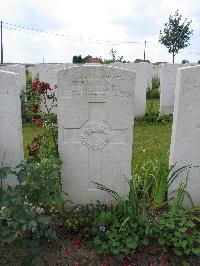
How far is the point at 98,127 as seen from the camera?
374cm

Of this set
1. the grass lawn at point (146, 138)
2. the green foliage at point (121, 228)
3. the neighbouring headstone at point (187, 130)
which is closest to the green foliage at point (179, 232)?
the green foliage at point (121, 228)

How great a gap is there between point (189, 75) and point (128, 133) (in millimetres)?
843

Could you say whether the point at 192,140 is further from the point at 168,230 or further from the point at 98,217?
the point at 98,217

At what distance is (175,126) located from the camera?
3.85m

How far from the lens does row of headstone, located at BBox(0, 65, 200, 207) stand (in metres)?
3.62

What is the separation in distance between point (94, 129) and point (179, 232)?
1285 millimetres

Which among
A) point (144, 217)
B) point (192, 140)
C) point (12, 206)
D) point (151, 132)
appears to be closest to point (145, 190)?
point (144, 217)

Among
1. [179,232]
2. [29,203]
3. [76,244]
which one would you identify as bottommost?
[76,244]

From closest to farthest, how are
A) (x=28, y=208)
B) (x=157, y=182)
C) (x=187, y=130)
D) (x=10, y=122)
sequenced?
(x=28, y=208) → (x=10, y=122) → (x=187, y=130) → (x=157, y=182)

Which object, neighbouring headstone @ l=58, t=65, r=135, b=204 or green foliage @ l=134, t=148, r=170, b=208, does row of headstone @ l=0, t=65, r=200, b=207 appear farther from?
green foliage @ l=134, t=148, r=170, b=208

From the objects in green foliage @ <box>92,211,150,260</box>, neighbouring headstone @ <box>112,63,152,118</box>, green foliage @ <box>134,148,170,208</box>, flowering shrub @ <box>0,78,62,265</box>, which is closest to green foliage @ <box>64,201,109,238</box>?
green foliage @ <box>92,211,150,260</box>

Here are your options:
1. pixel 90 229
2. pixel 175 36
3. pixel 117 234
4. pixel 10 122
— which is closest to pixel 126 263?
pixel 117 234

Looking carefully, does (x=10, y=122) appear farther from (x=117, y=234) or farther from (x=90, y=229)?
(x=117, y=234)

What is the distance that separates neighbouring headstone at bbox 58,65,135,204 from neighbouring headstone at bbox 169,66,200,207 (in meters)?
0.50
